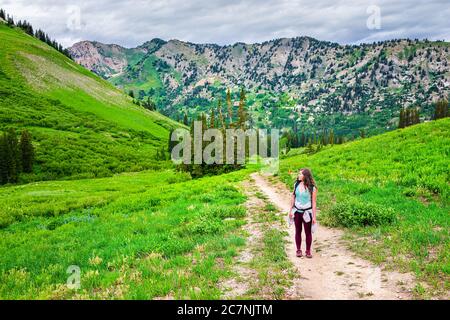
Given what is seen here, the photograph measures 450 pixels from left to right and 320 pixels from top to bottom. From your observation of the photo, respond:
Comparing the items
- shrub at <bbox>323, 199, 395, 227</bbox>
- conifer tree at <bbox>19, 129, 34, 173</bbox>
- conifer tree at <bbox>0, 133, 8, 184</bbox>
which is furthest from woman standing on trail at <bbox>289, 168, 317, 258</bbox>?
conifer tree at <bbox>19, 129, 34, 173</bbox>

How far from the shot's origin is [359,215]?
14469 millimetres

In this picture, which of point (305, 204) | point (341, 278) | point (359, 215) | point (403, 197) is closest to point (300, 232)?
point (305, 204)

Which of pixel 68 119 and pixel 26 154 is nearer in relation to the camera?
pixel 26 154

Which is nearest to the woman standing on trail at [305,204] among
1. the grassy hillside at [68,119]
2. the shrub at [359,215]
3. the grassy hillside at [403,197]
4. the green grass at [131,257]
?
the grassy hillside at [403,197]

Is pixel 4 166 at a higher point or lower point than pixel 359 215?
lower

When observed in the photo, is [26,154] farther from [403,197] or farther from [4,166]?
[403,197]

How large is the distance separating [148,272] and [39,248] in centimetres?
856

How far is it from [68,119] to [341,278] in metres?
145

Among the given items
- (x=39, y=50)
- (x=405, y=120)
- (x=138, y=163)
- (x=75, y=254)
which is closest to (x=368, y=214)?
(x=75, y=254)

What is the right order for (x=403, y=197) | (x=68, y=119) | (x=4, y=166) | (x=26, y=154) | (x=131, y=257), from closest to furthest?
(x=131, y=257) < (x=403, y=197) < (x=4, y=166) < (x=26, y=154) < (x=68, y=119)

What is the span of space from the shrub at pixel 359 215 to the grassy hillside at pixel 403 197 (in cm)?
5

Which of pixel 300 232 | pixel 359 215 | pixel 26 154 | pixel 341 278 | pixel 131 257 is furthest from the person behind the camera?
pixel 26 154

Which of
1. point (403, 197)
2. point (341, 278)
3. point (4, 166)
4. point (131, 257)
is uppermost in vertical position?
point (403, 197)

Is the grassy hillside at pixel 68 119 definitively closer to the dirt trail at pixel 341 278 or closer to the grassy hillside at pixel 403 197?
the grassy hillside at pixel 403 197
